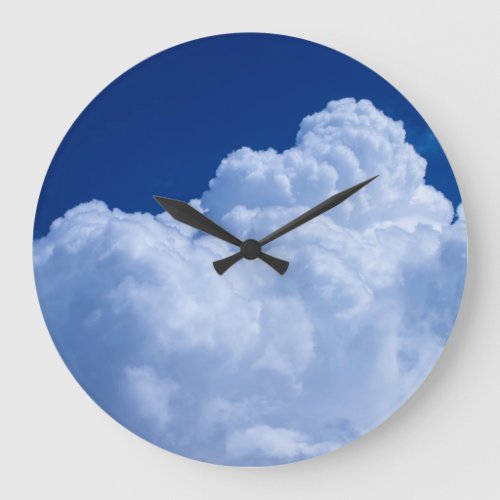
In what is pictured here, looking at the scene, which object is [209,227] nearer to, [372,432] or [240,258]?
[240,258]

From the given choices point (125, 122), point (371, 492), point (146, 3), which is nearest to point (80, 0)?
point (146, 3)

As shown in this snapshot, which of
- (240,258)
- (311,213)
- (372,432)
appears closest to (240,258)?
(240,258)

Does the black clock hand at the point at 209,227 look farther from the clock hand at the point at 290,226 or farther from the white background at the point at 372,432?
the white background at the point at 372,432

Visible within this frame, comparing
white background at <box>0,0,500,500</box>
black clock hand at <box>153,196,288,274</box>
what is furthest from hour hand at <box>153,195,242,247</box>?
white background at <box>0,0,500,500</box>

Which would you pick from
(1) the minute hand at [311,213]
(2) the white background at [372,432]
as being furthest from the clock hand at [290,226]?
(2) the white background at [372,432]

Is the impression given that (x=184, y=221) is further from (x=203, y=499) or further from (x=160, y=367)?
(x=203, y=499)

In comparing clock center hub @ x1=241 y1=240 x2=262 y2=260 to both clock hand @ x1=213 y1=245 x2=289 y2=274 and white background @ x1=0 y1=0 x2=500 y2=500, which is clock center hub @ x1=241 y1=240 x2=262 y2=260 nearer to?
clock hand @ x1=213 y1=245 x2=289 y2=274

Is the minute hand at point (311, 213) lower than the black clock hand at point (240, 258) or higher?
higher
